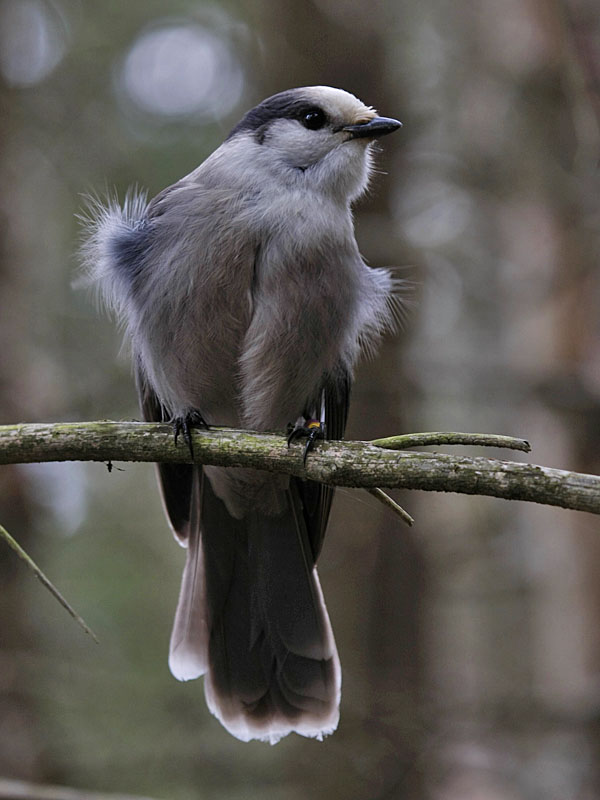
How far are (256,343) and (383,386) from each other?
6.28 ft

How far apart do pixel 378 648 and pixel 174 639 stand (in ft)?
6.00

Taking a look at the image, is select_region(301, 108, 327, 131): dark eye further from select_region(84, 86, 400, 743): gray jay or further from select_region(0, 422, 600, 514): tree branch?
select_region(0, 422, 600, 514): tree branch

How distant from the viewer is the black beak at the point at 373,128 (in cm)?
352

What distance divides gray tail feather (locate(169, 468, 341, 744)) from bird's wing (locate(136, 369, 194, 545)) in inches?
3.2

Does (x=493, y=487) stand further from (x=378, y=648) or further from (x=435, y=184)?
(x=435, y=184)

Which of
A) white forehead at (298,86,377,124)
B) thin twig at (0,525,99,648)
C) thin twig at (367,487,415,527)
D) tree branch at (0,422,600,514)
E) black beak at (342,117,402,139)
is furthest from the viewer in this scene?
white forehead at (298,86,377,124)

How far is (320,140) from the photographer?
3631 mm

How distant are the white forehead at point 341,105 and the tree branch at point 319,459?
1.61 m

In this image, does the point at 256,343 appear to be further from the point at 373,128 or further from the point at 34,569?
the point at 34,569

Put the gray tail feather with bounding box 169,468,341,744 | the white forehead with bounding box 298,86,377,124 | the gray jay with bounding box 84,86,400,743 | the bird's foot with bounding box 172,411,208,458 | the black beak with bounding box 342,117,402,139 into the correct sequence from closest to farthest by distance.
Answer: the bird's foot with bounding box 172,411,208,458, the gray jay with bounding box 84,86,400,743, the black beak with bounding box 342,117,402,139, the white forehead with bounding box 298,86,377,124, the gray tail feather with bounding box 169,468,341,744

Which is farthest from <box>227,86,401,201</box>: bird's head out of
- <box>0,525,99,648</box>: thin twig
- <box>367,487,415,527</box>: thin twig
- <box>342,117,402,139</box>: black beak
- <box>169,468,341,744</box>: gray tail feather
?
<box>0,525,99,648</box>: thin twig

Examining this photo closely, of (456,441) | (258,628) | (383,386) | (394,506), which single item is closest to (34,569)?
(394,506)

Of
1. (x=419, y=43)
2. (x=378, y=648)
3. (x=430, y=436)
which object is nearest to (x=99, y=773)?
(x=378, y=648)

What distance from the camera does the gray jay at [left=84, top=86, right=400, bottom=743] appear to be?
3.31m
